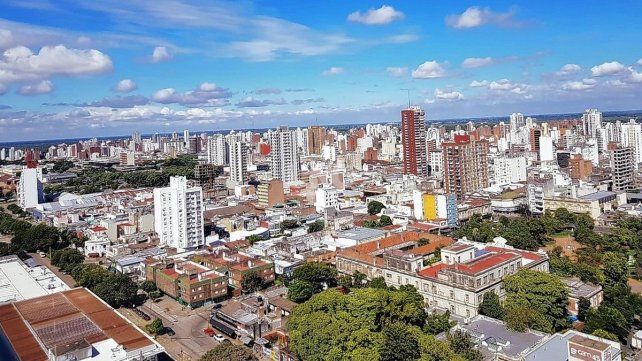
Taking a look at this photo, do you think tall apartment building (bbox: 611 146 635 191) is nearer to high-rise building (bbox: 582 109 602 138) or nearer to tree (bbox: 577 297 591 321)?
tree (bbox: 577 297 591 321)

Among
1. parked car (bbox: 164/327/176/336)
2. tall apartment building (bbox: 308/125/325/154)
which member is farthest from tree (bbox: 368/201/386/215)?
tall apartment building (bbox: 308/125/325/154)

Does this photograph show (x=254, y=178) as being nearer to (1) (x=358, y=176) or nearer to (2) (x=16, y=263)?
(1) (x=358, y=176)

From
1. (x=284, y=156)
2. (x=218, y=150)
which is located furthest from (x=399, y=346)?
(x=218, y=150)

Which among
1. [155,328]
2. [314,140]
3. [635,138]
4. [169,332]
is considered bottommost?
[169,332]

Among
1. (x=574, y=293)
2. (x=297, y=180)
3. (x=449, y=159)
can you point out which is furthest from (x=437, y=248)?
(x=297, y=180)

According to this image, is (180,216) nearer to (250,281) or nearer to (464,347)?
(250,281)
